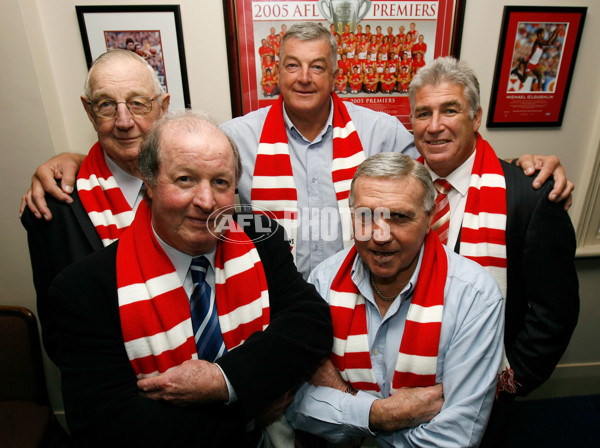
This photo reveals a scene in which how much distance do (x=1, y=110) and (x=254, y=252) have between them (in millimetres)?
1827

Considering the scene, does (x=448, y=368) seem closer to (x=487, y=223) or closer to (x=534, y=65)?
(x=487, y=223)

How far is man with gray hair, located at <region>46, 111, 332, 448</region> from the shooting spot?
108 centimetres

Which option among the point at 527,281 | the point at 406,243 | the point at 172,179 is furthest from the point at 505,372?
the point at 172,179

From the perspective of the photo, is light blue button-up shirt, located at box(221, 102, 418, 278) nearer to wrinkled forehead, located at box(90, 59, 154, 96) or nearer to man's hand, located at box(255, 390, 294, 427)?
wrinkled forehead, located at box(90, 59, 154, 96)

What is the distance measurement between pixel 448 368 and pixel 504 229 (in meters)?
0.65

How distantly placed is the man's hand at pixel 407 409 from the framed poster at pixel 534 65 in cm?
191

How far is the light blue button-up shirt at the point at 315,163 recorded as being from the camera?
6.32ft

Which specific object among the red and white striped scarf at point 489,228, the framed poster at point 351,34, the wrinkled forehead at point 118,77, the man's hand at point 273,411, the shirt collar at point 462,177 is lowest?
the man's hand at point 273,411

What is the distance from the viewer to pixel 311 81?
182 centimetres

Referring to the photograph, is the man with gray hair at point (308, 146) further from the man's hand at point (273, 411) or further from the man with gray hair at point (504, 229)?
the man's hand at point (273, 411)

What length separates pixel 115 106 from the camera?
5.07 ft

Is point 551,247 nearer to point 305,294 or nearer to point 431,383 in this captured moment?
point 431,383

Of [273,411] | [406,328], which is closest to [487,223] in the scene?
[406,328]

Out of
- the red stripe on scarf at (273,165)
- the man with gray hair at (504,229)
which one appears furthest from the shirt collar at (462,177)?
A: the red stripe on scarf at (273,165)
